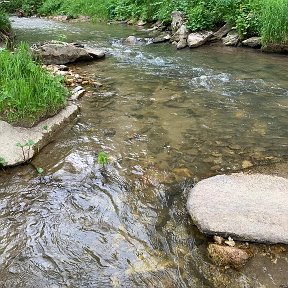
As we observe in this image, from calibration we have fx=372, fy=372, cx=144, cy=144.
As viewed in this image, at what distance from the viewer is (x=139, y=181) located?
12.6ft

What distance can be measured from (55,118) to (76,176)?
1.44 metres

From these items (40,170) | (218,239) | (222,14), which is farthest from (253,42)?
(218,239)

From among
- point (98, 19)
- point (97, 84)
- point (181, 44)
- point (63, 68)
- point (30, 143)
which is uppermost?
point (30, 143)

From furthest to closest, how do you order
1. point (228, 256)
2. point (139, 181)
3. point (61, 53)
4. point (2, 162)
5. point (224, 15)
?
point (224, 15), point (61, 53), point (2, 162), point (139, 181), point (228, 256)

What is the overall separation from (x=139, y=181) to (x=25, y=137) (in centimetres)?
158

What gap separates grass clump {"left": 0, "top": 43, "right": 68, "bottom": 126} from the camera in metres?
4.74

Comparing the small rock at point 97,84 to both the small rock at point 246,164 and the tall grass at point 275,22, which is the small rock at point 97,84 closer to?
the small rock at point 246,164

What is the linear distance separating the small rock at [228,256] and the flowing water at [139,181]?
5cm

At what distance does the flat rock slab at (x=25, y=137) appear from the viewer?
4.11 metres

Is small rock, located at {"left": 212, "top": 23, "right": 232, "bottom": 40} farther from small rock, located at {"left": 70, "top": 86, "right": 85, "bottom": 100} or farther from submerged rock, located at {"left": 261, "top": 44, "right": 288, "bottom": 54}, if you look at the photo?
small rock, located at {"left": 70, "top": 86, "right": 85, "bottom": 100}

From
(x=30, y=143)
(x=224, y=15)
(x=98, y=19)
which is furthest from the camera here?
(x=98, y=19)

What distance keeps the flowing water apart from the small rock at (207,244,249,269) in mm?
52

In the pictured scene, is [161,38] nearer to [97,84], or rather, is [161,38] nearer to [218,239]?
[97,84]

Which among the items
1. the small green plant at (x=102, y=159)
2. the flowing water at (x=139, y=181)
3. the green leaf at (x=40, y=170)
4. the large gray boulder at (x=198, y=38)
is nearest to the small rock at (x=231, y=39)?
the large gray boulder at (x=198, y=38)
